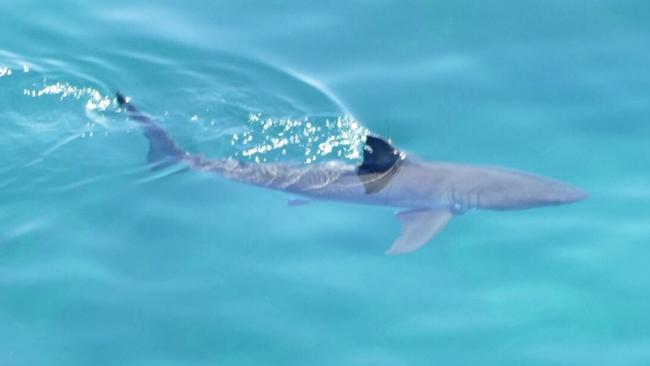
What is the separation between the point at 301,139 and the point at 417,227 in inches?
83.2

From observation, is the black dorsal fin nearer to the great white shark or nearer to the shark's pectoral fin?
the great white shark

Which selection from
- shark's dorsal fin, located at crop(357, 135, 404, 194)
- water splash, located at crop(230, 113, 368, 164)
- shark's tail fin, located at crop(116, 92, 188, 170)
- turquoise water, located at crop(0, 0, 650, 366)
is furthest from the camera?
water splash, located at crop(230, 113, 368, 164)

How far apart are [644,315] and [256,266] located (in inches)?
124

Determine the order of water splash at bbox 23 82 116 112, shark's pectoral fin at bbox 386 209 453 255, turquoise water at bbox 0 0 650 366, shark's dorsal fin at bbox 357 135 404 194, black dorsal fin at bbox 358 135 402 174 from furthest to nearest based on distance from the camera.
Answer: water splash at bbox 23 82 116 112, shark's dorsal fin at bbox 357 135 404 194, black dorsal fin at bbox 358 135 402 174, shark's pectoral fin at bbox 386 209 453 255, turquoise water at bbox 0 0 650 366

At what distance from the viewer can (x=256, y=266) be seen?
27.6ft

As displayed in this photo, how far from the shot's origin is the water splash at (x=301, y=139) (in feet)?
33.0

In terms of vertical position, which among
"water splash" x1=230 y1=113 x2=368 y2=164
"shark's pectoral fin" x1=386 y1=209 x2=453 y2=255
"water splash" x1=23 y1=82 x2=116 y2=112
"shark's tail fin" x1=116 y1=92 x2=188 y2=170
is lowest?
"shark's pectoral fin" x1=386 y1=209 x2=453 y2=255

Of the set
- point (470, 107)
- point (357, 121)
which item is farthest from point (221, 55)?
point (470, 107)

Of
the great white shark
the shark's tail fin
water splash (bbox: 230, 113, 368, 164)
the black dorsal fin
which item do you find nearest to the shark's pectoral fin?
the great white shark

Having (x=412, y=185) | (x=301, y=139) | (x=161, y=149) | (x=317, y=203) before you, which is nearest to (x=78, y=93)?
(x=161, y=149)

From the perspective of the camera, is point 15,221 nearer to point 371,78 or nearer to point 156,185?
point 156,185

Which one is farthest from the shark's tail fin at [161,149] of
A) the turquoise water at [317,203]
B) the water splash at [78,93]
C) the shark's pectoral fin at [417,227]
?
the shark's pectoral fin at [417,227]

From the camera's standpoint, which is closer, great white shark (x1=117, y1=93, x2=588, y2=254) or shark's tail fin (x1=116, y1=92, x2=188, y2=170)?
great white shark (x1=117, y1=93, x2=588, y2=254)

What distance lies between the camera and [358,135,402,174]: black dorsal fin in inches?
347
